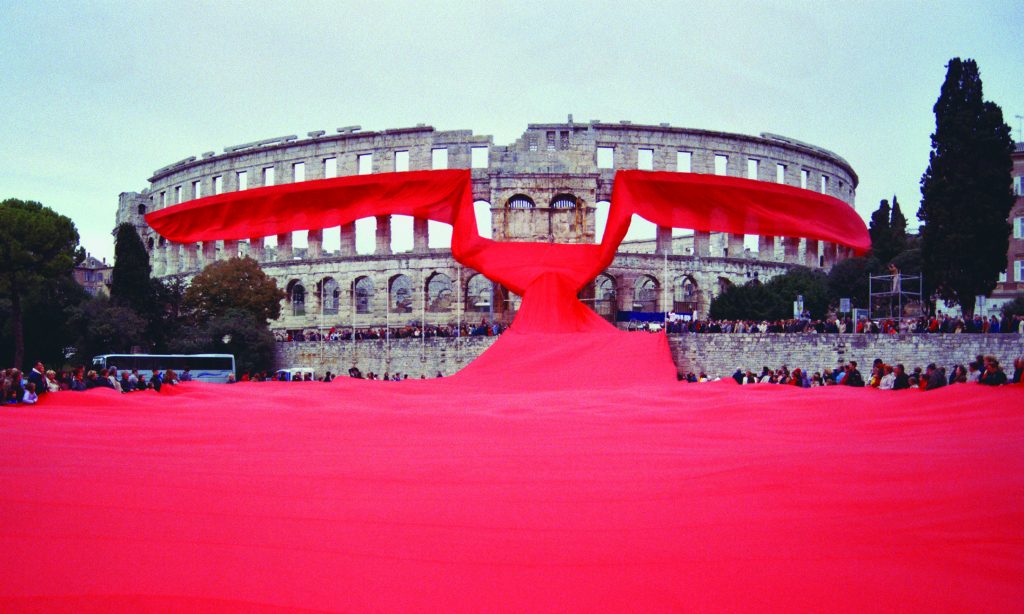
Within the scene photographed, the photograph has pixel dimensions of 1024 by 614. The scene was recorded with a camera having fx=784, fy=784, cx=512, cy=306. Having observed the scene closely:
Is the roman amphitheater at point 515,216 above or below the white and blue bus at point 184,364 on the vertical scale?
above

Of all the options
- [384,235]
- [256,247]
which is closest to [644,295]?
[384,235]

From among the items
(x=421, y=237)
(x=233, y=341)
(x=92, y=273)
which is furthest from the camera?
(x=92, y=273)

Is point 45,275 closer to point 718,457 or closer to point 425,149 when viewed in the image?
point 425,149

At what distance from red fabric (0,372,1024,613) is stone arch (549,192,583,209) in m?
29.0

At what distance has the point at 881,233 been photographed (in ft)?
155

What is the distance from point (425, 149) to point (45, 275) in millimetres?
18621

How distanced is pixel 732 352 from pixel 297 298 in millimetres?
28957

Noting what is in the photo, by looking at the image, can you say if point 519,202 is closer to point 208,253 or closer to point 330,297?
point 330,297

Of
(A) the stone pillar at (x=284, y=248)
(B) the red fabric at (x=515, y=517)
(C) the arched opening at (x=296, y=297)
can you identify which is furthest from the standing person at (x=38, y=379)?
(A) the stone pillar at (x=284, y=248)

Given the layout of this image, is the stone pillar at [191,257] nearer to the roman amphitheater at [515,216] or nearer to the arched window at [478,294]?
the roman amphitheater at [515,216]

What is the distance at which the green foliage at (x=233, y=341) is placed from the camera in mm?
30562

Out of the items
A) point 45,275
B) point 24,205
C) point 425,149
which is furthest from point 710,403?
point 24,205

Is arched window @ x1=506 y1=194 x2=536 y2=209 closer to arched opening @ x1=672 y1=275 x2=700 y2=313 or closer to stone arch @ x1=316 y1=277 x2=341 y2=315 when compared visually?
arched opening @ x1=672 y1=275 x2=700 y2=313

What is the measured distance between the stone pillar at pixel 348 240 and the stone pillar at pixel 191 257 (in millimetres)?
10279
